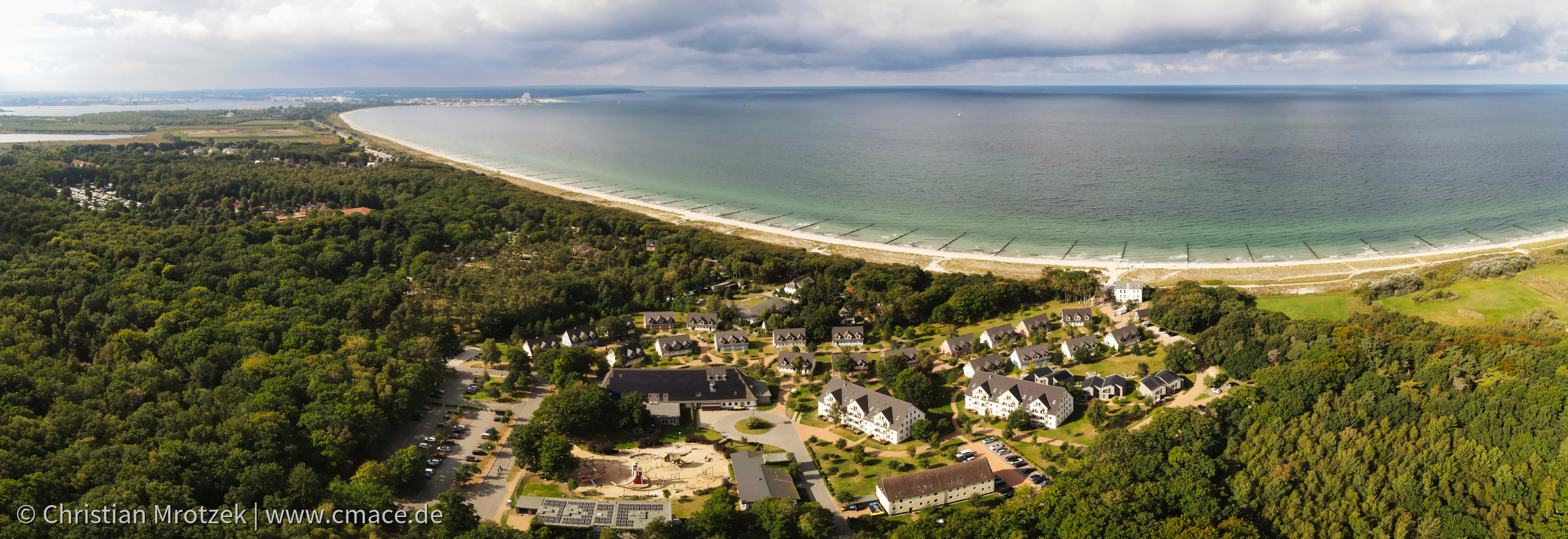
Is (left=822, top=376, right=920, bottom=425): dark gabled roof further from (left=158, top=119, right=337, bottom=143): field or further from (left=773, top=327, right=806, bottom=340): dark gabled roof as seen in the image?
(left=158, top=119, right=337, bottom=143): field

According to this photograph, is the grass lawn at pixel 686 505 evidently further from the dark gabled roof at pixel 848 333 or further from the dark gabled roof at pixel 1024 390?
the dark gabled roof at pixel 848 333

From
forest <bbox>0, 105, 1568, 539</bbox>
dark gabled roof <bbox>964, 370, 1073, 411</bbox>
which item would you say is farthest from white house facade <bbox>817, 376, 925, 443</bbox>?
forest <bbox>0, 105, 1568, 539</bbox>

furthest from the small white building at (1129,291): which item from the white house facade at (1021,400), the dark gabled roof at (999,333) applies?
the white house facade at (1021,400)

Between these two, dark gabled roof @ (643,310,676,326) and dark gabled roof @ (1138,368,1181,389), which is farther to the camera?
dark gabled roof @ (643,310,676,326)

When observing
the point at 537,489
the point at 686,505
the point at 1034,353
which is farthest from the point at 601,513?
the point at 1034,353

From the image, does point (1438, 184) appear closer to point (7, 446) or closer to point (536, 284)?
point (536, 284)

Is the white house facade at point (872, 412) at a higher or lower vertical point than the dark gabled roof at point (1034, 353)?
lower
